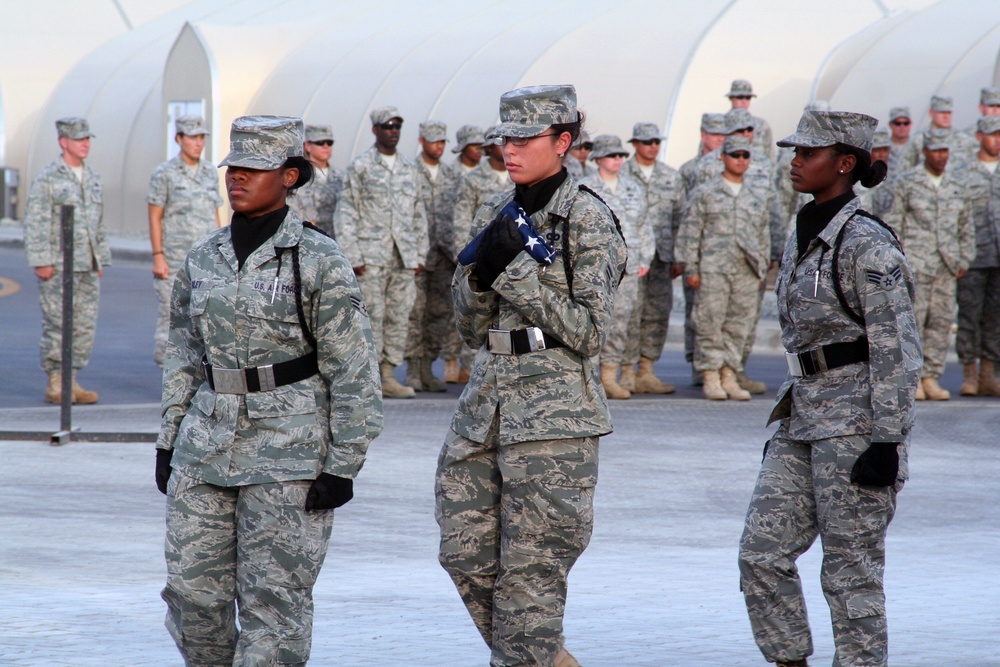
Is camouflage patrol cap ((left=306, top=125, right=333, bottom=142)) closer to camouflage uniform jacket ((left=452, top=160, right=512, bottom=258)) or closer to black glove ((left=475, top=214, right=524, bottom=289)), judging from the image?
camouflage uniform jacket ((left=452, top=160, right=512, bottom=258))

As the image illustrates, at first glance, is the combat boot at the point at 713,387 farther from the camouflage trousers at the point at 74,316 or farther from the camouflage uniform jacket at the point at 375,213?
the camouflage trousers at the point at 74,316

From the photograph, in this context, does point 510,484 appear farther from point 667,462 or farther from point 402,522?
point 667,462

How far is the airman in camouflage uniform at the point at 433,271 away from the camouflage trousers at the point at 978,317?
4.80m

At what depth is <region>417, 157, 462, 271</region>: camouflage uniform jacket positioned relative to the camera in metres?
14.4

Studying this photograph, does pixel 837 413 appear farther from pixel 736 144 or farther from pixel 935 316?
pixel 935 316

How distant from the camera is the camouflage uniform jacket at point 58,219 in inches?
482

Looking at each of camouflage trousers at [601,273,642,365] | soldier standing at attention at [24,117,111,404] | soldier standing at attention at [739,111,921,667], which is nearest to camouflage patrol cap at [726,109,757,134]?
camouflage trousers at [601,273,642,365]

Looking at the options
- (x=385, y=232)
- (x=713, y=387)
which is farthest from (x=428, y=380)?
(x=713, y=387)

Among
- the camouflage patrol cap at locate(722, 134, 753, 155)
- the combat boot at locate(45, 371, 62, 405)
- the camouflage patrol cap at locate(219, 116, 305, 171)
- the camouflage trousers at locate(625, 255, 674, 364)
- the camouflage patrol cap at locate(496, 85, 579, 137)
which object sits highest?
the camouflage patrol cap at locate(496, 85, 579, 137)

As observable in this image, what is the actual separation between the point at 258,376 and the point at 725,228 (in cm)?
904

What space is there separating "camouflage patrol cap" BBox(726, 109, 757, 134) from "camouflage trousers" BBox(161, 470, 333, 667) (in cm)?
929

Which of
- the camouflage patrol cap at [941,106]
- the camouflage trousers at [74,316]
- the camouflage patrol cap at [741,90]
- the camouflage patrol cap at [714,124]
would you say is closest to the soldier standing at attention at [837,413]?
the camouflage trousers at [74,316]

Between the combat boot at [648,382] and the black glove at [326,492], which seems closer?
the black glove at [326,492]

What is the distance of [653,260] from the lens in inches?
567
